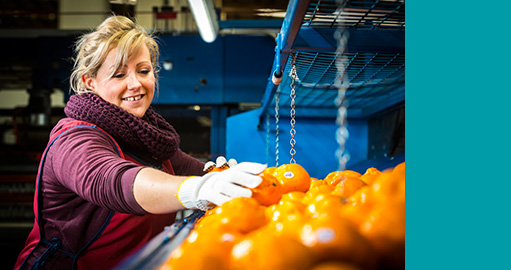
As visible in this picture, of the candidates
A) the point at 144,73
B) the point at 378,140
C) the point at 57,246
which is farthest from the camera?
the point at 378,140

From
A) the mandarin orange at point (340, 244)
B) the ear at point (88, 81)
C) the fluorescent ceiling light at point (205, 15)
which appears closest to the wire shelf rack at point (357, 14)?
the mandarin orange at point (340, 244)

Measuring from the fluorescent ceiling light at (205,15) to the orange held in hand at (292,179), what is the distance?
4.82 ft

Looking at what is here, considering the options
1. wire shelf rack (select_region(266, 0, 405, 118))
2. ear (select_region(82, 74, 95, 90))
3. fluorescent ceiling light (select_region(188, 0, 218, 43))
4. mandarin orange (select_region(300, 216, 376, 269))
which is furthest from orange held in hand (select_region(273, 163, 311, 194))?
fluorescent ceiling light (select_region(188, 0, 218, 43))

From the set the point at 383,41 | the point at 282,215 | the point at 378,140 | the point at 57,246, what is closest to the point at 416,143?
the point at 282,215

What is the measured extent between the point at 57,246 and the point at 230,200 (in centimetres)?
85

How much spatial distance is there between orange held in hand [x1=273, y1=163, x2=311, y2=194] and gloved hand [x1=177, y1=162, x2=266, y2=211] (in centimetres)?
16

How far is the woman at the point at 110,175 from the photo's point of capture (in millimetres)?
847

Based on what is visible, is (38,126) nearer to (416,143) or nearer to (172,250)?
(172,250)

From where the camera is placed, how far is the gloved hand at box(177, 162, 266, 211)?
742 mm

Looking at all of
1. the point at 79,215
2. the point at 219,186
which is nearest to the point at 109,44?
the point at 79,215

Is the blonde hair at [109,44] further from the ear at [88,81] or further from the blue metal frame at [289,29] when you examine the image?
the blue metal frame at [289,29]

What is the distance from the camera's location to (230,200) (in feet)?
2.33

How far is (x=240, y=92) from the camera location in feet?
12.8

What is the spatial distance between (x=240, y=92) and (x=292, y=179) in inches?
119
